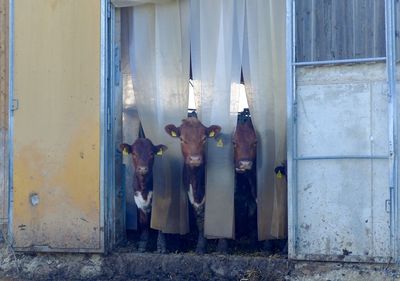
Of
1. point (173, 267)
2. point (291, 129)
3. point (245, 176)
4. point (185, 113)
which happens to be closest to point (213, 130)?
point (185, 113)

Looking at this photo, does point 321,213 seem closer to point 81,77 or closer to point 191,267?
point 191,267

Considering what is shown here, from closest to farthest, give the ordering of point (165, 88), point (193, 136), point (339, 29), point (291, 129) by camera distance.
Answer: point (291, 129), point (339, 29), point (193, 136), point (165, 88)

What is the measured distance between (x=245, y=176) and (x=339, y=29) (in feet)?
7.60

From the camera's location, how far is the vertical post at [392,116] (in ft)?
26.7

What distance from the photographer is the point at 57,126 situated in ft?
31.3

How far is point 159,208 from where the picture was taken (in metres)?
9.87

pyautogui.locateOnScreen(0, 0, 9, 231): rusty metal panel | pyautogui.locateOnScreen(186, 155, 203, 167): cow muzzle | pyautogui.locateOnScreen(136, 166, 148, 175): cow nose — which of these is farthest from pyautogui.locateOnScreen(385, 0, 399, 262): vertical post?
pyautogui.locateOnScreen(0, 0, 9, 231): rusty metal panel

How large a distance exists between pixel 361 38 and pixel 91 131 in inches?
130

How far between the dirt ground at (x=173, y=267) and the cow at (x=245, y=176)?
0.79 m

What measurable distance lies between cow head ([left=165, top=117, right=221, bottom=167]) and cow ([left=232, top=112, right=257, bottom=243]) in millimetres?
358

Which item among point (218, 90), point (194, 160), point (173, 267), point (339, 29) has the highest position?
point (339, 29)

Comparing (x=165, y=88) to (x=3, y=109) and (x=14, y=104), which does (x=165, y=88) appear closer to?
(x=14, y=104)

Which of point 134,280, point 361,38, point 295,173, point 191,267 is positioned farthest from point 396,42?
point 134,280

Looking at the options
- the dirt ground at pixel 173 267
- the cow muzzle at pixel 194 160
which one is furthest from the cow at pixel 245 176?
the dirt ground at pixel 173 267
